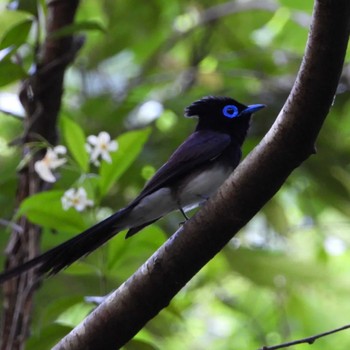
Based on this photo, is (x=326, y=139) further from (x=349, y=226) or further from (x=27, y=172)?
(x=27, y=172)

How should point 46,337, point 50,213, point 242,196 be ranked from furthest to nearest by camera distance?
point 50,213
point 46,337
point 242,196

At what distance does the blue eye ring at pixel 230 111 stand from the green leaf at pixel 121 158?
1.67ft

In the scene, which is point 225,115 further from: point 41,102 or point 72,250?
point 72,250

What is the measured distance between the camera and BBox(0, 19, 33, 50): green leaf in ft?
9.72

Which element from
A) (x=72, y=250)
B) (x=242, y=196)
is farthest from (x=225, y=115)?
(x=242, y=196)

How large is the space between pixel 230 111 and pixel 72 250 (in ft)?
3.77

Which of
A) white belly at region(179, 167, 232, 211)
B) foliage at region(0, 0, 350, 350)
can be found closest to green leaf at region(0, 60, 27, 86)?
foliage at region(0, 0, 350, 350)

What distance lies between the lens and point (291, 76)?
495 cm

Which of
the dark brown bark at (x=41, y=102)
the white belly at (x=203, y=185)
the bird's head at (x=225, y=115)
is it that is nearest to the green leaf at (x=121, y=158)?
the white belly at (x=203, y=185)

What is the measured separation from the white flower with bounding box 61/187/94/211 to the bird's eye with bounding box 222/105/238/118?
824 mm

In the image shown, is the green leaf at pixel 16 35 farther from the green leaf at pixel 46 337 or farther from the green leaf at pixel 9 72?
the green leaf at pixel 46 337

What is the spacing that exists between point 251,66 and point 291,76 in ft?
0.83

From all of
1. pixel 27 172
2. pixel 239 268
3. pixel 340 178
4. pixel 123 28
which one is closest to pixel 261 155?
pixel 27 172

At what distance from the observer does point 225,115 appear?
3406 mm
